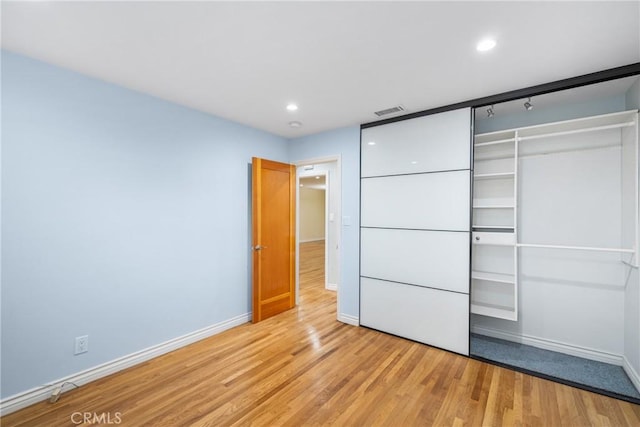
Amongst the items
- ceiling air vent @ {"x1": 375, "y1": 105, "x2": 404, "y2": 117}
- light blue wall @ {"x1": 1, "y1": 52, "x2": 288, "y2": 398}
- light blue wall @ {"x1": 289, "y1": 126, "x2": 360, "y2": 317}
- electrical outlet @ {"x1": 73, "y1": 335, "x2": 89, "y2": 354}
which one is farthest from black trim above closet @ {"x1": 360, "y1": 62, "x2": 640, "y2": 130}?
electrical outlet @ {"x1": 73, "y1": 335, "x2": 89, "y2": 354}

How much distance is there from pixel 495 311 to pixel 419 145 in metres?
1.97

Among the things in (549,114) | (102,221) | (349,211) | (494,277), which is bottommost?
(494,277)

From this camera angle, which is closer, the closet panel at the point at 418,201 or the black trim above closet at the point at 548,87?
the black trim above closet at the point at 548,87

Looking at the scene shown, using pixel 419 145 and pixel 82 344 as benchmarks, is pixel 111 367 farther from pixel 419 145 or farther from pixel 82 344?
pixel 419 145

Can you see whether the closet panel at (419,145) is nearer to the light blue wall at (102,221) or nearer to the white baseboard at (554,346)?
the light blue wall at (102,221)

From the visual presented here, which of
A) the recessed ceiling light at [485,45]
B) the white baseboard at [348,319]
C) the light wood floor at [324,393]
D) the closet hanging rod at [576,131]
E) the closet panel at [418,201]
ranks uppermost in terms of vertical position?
the recessed ceiling light at [485,45]

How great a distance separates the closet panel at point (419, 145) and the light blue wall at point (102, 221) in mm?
1833

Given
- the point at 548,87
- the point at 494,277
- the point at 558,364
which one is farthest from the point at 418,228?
the point at 558,364

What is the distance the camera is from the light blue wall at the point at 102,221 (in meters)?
2.01

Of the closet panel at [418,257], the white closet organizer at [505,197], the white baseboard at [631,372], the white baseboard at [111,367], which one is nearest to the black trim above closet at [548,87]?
the white closet organizer at [505,197]

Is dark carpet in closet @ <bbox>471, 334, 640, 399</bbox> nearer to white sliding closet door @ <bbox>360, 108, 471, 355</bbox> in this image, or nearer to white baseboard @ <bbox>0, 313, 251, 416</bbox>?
white sliding closet door @ <bbox>360, 108, 471, 355</bbox>

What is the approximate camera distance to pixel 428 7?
152cm

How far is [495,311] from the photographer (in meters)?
2.90

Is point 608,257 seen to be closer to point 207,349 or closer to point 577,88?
point 577,88
